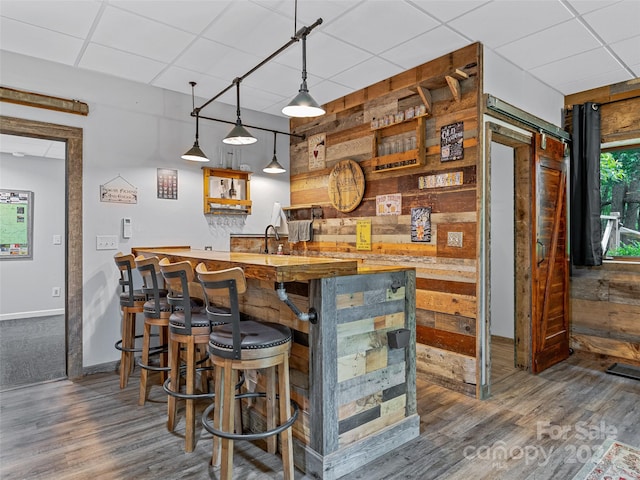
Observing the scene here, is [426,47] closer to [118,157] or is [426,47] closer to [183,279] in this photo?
[183,279]

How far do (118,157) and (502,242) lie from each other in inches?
178

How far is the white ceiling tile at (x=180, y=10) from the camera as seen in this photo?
2.65 metres

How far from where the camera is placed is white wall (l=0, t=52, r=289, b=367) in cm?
360

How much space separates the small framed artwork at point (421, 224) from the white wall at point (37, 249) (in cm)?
612

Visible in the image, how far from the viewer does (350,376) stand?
2.19 m

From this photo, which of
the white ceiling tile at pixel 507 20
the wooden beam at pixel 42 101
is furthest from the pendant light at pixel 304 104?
the wooden beam at pixel 42 101

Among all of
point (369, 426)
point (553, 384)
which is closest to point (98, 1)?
point (369, 426)

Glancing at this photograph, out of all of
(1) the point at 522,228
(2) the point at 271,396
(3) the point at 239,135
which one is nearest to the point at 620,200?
(1) the point at 522,228

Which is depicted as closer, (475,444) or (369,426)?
(369,426)

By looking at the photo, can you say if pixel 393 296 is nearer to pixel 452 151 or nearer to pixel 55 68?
pixel 452 151

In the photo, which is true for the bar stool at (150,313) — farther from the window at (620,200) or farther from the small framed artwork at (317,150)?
the window at (620,200)

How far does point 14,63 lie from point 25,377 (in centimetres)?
284

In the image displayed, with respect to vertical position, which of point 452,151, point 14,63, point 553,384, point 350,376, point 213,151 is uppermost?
point 14,63

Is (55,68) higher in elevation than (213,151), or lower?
higher
